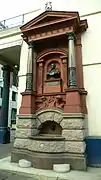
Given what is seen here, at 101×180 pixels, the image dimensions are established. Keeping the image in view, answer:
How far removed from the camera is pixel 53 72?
910 cm

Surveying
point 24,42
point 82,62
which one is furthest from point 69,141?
point 24,42

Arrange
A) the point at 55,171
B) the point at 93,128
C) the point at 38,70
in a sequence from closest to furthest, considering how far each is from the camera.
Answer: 1. the point at 55,171
2. the point at 93,128
3. the point at 38,70

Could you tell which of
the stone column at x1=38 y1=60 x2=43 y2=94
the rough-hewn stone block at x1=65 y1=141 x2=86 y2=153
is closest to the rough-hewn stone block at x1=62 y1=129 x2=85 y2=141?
the rough-hewn stone block at x1=65 y1=141 x2=86 y2=153

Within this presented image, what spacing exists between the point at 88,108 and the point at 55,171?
9.64 feet

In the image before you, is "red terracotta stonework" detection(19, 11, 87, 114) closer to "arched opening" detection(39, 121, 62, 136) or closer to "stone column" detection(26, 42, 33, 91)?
"stone column" detection(26, 42, 33, 91)

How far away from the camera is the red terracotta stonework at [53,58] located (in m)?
8.48

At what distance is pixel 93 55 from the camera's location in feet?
28.7

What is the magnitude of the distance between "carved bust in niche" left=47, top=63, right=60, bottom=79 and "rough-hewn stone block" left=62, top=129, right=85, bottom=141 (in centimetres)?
272

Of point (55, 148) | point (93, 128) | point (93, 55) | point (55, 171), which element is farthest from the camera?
point (93, 55)

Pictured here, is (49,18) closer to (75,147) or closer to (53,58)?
(53,58)

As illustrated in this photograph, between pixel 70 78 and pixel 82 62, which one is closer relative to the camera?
pixel 70 78

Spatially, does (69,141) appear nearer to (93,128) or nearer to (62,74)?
(93,128)

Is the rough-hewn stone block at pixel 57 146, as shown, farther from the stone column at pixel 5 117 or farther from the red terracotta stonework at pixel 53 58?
the stone column at pixel 5 117

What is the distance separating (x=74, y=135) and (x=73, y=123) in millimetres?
446
